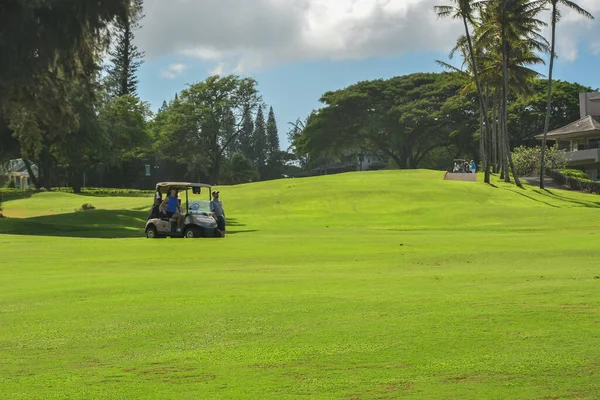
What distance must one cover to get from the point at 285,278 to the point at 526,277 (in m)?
4.22

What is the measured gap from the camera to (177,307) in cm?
1066

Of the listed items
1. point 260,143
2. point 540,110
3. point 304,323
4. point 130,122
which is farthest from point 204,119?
point 304,323

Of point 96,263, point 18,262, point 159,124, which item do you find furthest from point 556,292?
point 159,124

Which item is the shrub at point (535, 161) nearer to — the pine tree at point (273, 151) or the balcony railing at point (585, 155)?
the balcony railing at point (585, 155)

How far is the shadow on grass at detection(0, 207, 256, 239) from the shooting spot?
34.6 metres

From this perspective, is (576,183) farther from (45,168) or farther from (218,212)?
(45,168)

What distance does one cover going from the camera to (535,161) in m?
71.4

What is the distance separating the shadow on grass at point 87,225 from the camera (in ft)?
114

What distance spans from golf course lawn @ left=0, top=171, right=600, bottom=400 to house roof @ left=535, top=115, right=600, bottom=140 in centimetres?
6078

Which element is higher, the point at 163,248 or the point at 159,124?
the point at 159,124

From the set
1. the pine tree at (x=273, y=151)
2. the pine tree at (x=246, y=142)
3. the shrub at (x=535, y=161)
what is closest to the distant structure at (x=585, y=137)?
the shrub at (x=535, y=161)

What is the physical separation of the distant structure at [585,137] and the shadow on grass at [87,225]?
155ft

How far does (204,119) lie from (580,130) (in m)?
48.0

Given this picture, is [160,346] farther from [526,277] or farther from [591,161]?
[591,161]
